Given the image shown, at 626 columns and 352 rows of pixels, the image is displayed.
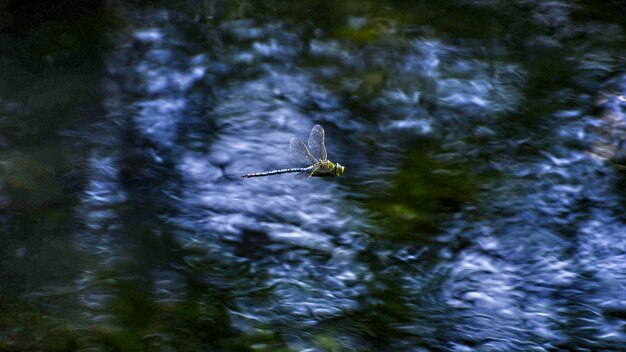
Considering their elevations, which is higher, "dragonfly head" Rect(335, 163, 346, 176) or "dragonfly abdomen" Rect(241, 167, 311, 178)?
"dragonfly head" Rect(335, 163, 346, 176)

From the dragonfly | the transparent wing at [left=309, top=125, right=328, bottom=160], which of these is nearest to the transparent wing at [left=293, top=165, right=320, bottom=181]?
the dragonfly

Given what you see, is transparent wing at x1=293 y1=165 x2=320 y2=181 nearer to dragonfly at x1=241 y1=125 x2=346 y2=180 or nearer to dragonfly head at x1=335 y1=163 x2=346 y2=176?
dragonfly at x1=241 y1=125 x2=346 y2=180

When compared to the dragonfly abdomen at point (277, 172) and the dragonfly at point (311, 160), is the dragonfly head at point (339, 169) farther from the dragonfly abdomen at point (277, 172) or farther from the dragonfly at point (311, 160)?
the dragonfly abdomen at point (277, 172)

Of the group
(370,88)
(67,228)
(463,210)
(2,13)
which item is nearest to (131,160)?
(67,228)

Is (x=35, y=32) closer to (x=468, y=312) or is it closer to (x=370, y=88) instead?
(x=370, y=88)

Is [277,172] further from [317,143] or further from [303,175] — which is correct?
[317,143]

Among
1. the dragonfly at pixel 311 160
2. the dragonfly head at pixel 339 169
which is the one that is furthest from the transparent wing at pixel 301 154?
the dragonfly head at pixel 339 169

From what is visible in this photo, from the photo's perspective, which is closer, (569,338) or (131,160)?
(569,338)
